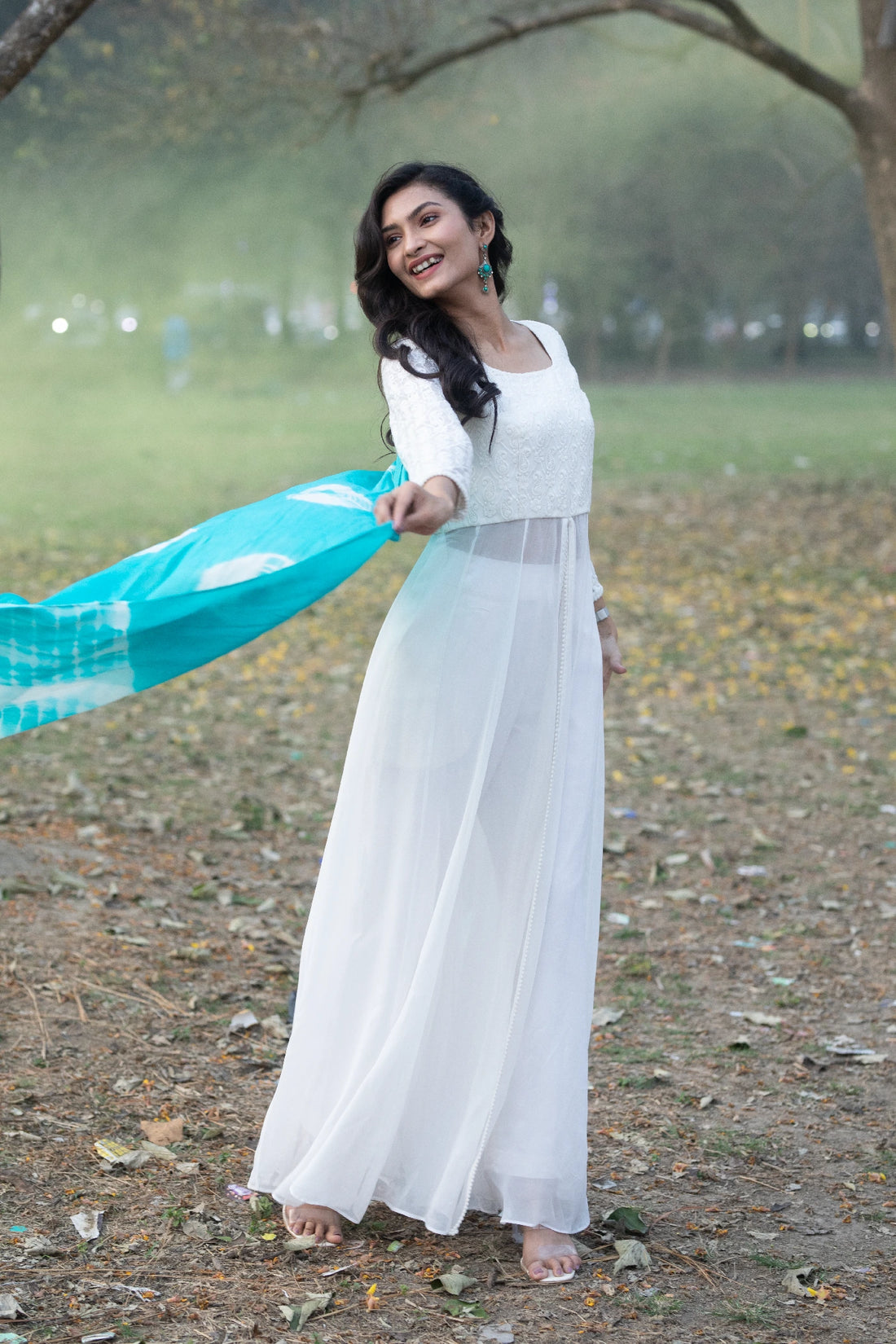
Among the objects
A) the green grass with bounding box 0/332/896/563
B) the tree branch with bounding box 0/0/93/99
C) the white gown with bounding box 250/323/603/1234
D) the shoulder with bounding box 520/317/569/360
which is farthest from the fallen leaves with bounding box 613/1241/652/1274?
the green grass with bounding box 0/332/896/563

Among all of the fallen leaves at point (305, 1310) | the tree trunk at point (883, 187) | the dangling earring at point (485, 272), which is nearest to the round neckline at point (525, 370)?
the dangling earring at point (485, 272)

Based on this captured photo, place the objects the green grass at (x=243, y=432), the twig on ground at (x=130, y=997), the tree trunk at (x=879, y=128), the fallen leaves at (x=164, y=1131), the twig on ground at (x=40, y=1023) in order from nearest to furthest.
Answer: the fallen leaves at (x=164, y=1131)
the twig on ground at (x=40, y=1023)
the twig on ground at (x=130, y=997)
the tree trunk at (x=879, y=128)
the green grass at (x=243, y=432)

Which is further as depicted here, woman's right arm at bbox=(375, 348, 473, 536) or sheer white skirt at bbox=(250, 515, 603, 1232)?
sheer white skirt at bbox=(250, 515, 603, 1232)

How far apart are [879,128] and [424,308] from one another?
28.6 feet

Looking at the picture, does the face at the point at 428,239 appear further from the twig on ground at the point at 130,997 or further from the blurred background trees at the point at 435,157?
the blurred background trees at the point at 435,157

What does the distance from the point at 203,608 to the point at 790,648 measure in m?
6.20

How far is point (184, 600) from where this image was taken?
2768 millimetres

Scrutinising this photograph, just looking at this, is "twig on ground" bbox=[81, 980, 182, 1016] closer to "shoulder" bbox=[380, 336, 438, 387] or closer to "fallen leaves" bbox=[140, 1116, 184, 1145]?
"fallen leaves" bbox=[140, 1116, 184, 1145]

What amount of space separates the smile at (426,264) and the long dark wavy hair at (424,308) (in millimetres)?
66

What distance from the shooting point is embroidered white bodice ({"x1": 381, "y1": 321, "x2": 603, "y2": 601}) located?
249 centimetres

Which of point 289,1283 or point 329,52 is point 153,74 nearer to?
point 329,52

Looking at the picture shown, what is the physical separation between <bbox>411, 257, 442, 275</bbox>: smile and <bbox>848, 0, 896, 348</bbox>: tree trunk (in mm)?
8419

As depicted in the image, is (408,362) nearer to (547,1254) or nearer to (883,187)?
(547,1254)

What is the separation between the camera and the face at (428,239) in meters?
2.59
